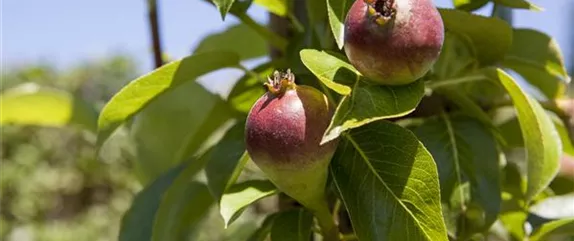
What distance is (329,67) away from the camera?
0.56 metres

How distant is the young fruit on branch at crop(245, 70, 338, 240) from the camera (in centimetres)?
54

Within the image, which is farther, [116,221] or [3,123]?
[116,221]

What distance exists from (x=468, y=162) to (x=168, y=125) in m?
0.39

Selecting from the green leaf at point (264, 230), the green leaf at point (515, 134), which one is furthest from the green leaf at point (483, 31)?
the green leaf at point (264, 230)

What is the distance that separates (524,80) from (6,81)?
16.0 feet

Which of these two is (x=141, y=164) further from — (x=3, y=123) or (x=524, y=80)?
(x=524, y=80)

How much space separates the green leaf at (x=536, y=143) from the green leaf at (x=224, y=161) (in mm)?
219

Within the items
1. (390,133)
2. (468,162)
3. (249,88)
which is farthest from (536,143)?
(249,88)

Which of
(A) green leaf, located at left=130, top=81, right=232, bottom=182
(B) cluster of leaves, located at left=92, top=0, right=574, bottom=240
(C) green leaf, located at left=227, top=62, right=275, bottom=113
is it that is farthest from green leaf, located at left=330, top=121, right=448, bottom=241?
(A) green leaf, located at left=130, top=81, right=232, bottom=182

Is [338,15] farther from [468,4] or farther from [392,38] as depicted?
[468,4]

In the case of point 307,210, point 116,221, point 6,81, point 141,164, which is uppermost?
point 307,210

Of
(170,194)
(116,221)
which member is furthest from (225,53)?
(116,221)

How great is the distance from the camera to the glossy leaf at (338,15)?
59cm

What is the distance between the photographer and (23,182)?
486 cm
